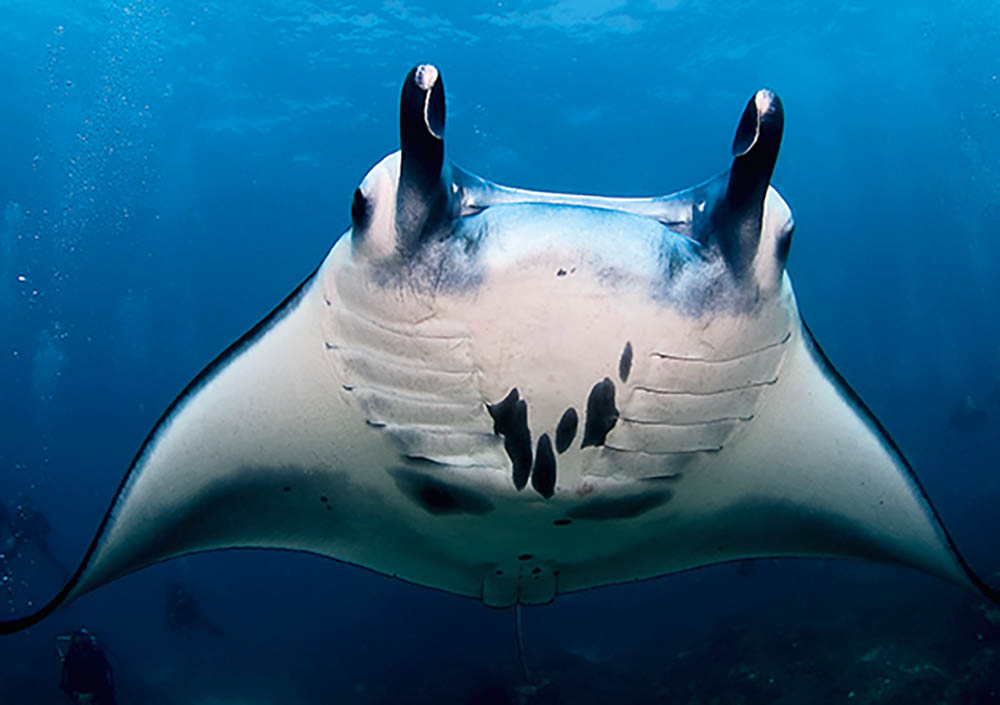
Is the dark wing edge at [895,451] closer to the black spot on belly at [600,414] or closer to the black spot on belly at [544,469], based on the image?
the black spot on belly at [600,414]

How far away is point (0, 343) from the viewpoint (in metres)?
43.6

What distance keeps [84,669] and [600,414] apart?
27.8 ft

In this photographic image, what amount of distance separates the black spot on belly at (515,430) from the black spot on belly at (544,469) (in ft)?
0.07

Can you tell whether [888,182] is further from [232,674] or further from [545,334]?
[545,334]

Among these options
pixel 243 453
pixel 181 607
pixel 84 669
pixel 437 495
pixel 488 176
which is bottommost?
pixel 181 607

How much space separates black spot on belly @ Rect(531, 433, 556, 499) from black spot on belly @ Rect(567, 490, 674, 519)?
16 cm

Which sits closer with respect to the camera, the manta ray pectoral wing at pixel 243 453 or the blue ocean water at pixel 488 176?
the manta ray pectoral wing at pixel 243 453

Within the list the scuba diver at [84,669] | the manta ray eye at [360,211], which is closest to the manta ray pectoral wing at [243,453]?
the manta ray eye at [360,211]

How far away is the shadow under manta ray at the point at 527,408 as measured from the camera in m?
1.55

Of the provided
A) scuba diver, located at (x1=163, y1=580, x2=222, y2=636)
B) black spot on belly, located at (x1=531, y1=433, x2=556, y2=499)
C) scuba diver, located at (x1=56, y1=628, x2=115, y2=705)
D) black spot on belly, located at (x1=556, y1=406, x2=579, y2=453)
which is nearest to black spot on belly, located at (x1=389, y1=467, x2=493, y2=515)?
black spot on belly, located at (x1=531, y1=433, x2=556, y2=499)

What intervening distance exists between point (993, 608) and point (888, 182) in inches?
1165

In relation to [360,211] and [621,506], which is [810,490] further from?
[360,211]

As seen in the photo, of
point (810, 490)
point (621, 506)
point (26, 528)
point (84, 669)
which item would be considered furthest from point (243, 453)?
point (26, 528)

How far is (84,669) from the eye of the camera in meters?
7.82
